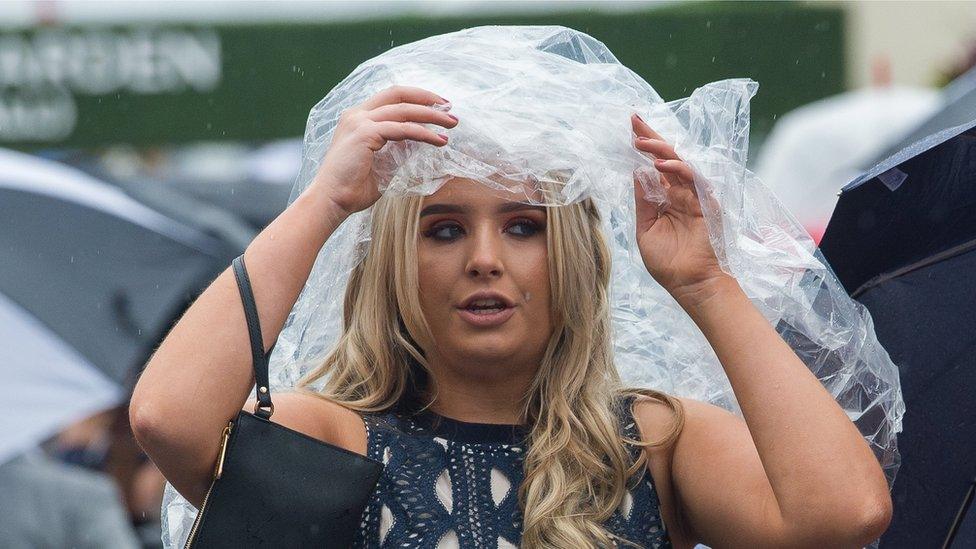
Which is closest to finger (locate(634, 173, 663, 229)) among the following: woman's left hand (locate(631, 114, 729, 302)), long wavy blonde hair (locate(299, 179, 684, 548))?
woman's left hand (locate(631, 114, 729, 302))

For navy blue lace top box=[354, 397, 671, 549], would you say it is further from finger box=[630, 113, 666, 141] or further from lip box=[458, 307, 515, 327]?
finger box=[630, 113, 666, 141]

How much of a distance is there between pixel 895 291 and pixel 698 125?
558 mm

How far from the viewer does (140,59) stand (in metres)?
12.8

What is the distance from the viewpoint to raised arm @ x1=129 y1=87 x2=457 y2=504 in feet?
7.45

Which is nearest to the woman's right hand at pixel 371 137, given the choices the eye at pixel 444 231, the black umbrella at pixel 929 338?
the eye at pixel 444 231

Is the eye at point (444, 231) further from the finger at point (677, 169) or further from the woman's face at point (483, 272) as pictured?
the finger at point (677, 169)

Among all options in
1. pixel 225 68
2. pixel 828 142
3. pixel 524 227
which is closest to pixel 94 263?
pixel 524 227

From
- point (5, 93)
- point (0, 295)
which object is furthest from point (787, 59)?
point (0, 295)

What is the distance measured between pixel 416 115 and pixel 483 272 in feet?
0.89

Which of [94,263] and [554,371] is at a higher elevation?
[554,371]

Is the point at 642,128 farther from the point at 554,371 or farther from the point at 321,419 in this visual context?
the point at 321,419

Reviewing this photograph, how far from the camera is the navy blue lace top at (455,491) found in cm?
244

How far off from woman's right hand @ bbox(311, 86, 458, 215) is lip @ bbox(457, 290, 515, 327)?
223 mm

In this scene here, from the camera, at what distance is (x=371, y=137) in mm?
2432
